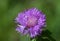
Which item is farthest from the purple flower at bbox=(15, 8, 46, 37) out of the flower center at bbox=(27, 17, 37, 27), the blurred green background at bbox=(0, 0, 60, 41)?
the blurred green background at bbox=(0, 0, 60, 41)

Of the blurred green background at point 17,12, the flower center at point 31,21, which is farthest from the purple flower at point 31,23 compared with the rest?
the blurred green background at point 17,12

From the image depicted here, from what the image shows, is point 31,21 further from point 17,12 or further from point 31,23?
point 17,12

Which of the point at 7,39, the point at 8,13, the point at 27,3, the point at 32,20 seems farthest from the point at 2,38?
the point at 32,20

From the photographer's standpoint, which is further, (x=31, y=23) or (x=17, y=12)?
(x=17, y=12)

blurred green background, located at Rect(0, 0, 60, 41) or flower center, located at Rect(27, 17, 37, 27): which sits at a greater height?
blurred green background, located at Rect(0, 0, 60, 41)

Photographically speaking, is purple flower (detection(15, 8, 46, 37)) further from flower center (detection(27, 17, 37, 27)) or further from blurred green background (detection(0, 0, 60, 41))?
blurred green background (detection(0, 0, 60, 41))

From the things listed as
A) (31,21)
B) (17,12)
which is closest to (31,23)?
(31,21)
